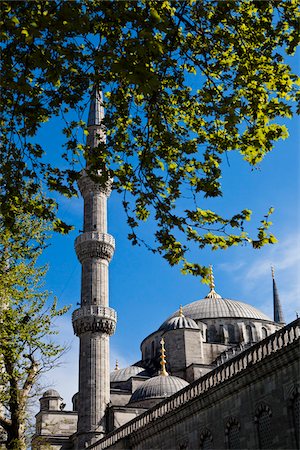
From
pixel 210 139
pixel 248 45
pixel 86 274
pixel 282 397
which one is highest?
pixel 86 274

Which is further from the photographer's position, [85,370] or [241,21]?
[85,370]

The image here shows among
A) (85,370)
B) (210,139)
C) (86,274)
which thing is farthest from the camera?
(86,274)

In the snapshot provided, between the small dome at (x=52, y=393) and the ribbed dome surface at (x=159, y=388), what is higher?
the small dome at (x=52, y=393)

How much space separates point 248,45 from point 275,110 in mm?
1116

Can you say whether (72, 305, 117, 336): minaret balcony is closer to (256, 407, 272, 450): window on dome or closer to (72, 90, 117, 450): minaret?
(72, 90, 117, 450): minaret

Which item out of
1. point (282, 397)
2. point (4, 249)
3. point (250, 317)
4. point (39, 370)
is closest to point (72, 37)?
point (4, 249)

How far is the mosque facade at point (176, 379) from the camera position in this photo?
48.0 feet

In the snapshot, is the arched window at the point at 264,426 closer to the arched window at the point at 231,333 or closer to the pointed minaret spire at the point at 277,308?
the arched window at the point at 231,333

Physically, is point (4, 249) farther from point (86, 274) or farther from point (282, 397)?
point (86, 274)

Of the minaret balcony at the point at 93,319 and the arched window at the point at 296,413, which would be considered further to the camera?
the minaret balcony at the point at 93,319

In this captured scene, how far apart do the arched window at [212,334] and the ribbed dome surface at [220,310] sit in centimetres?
81

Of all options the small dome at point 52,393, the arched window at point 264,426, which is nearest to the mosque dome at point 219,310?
the small dome at point 52,393

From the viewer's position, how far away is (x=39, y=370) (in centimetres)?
1348

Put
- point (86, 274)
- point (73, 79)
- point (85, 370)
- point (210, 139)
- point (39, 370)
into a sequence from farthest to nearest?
point (86, 274), point (85, 370), point (39, 370), point (210, 139), point (73, 79)
